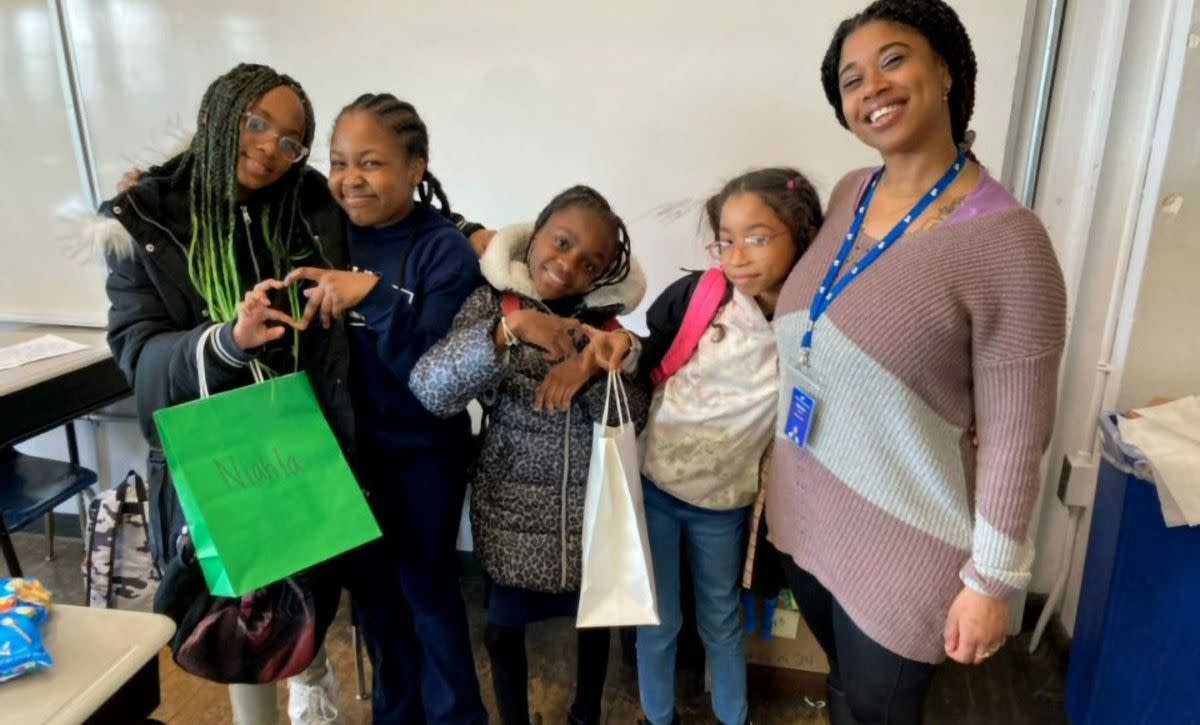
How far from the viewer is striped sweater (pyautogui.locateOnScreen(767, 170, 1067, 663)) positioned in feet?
3.08

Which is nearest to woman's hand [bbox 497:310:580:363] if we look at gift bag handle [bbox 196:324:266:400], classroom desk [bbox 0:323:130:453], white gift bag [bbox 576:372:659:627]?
white gift bag [bbox 576:372:659:627]

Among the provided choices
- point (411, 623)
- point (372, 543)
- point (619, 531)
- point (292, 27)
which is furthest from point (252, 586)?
point (292, 27)

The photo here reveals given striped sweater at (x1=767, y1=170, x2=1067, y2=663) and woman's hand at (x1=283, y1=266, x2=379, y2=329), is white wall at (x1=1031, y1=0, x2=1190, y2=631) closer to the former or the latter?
striped sweater at (x1=767, y1=170, x2=1067, y2=663)

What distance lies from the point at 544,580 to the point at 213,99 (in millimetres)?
1000

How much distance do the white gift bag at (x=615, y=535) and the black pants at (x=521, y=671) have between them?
28 centimetres

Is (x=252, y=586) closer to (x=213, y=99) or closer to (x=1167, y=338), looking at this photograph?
(x=213, y=99)

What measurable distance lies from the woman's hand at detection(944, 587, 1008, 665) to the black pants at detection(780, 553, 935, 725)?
0.33 ft

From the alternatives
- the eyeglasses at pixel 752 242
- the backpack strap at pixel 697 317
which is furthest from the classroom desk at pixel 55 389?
the eyeglasses at pixel 752 242

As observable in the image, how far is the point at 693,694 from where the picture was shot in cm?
199

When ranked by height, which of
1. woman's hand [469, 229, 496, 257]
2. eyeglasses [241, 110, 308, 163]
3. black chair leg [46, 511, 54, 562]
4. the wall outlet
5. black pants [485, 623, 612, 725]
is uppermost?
eyeglasses [241, 110, 308, 163]

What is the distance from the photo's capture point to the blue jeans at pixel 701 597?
1.50 metres

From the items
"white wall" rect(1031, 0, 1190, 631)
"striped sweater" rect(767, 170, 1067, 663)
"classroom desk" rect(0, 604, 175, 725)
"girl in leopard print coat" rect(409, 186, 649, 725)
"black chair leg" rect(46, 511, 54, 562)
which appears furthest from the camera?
"black chair leg" rect(46, 511, 54, 562)

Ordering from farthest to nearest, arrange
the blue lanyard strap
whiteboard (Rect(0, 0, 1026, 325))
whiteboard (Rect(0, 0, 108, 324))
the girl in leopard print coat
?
whiteboard (Rect(0, 0, 108, 324))
whiteboard (Rect(0, 0, 1026, 325))
the girl in leopard print coat
the blue lanyard strap

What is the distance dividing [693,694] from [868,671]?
0.95 m
